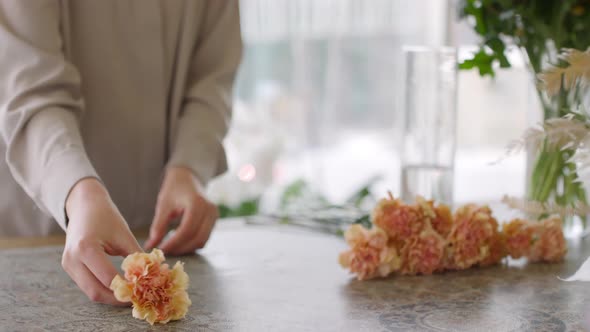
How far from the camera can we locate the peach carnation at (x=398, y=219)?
3.58ft

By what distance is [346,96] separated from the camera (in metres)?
3.81

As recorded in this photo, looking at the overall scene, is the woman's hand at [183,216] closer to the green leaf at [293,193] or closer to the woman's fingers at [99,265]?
the woman's fingers at [99,265]

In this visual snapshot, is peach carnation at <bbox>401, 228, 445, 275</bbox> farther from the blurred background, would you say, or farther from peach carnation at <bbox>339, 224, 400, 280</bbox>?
the blurred background

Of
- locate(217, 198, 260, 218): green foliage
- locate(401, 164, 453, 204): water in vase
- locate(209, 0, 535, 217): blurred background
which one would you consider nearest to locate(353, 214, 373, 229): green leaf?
locate(401, 164, 453, 204): water in vase

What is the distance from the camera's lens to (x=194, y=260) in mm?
1196

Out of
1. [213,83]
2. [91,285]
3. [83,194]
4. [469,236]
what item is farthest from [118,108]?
[469,236]

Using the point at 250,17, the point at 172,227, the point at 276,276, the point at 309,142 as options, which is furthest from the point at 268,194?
the point at 276,276

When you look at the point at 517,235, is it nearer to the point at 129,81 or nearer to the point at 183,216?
the point at 183,216

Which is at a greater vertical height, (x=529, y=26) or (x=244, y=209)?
(x=529, y=26)

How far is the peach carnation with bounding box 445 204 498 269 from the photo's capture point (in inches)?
44.2

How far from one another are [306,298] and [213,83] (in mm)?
548

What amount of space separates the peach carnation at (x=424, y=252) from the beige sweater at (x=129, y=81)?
378 millimetres

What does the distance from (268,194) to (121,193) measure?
2032 millimetres

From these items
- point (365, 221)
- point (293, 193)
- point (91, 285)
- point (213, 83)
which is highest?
point (213, 83)
